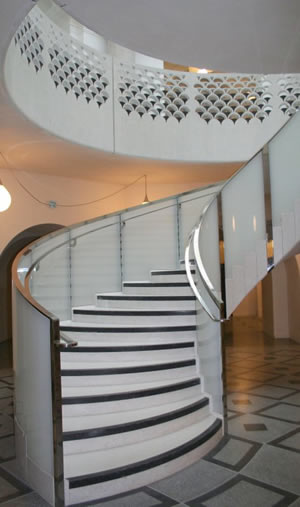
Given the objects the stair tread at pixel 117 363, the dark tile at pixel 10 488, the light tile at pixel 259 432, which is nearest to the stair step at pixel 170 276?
the stair tread at pixel 117 363

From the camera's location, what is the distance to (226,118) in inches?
343

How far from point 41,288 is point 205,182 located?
5422 millimetres

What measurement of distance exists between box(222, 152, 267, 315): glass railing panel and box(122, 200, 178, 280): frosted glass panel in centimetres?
251

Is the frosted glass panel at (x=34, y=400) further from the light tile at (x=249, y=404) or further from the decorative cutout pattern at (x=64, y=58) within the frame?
the decorative cutout pattern at (x=64, y=58)

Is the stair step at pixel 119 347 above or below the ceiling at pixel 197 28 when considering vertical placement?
below

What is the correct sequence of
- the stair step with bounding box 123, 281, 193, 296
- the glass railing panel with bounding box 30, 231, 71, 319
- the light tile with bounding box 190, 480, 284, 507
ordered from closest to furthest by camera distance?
the light tile with bounding box 190, 480, 284, 507
the glass railing panel with bounding box 30, 231, 71, 319
the stair step with bounding box 123, 281, 193, 296

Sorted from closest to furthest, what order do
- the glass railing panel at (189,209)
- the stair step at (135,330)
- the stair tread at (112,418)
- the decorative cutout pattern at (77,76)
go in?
the stair tread at (112,418)
the stair step at (135,330)
the decorative cutout pattern at (77,76)
the glass railing panel at (189,209)

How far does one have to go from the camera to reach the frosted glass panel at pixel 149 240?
723 centimetres

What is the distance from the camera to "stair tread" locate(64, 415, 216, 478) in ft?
10.3

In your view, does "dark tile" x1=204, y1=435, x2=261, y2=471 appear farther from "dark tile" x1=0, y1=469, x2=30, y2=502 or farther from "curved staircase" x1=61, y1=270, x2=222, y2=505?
"dark tile" x1=0, y1=469, x2=30, y2=502

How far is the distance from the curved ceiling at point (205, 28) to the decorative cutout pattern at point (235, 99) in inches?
164

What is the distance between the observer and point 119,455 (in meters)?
3.32

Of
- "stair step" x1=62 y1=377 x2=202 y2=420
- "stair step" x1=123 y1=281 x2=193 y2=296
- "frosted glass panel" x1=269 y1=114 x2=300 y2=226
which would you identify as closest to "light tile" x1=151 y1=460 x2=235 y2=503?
"stair step" x1=62 y1=377 x2=202 y2=420

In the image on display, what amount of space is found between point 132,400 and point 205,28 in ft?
10.5
